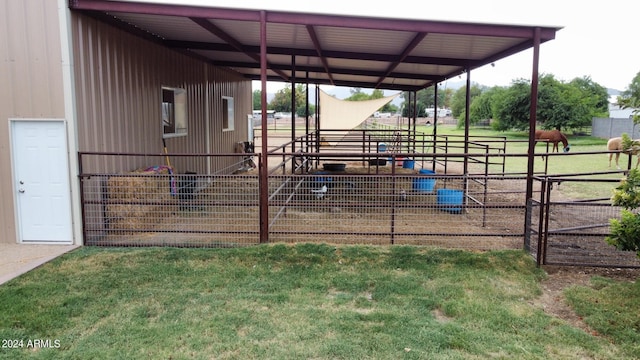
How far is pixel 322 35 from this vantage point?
279 inches

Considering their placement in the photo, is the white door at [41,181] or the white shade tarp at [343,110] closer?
the white door at [41,181]

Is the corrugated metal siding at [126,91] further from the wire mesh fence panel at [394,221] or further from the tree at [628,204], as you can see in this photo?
the tree at [628,204]

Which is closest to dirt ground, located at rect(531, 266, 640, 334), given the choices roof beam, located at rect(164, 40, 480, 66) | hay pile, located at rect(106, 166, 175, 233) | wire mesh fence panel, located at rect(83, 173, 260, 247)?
wire mesh fence panel, located at rect(83, 173, 260, 247)

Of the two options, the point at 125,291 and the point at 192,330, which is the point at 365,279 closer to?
the point at 192,330

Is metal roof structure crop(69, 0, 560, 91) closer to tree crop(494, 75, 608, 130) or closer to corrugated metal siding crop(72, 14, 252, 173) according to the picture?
corrugated metal siding crop(72, 14, 252, 173)

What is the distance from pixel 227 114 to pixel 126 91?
6522mm

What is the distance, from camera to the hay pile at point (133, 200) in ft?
20.2

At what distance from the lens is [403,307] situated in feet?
13.4

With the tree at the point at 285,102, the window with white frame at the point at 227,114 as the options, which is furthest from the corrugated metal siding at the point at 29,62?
the tree at the point at 285,102

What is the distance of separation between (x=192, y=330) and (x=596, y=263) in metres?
4.47

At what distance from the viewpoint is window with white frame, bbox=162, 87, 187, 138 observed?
8.72 m

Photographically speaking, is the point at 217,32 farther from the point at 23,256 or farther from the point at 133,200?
the point at 23,256

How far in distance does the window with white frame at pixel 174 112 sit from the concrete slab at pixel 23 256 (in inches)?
127

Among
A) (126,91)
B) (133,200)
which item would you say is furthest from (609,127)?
(133,200)
